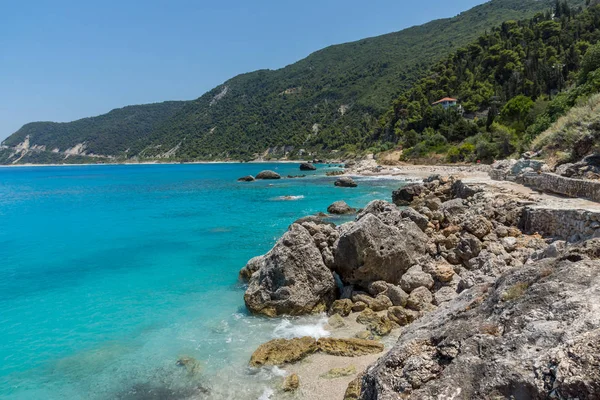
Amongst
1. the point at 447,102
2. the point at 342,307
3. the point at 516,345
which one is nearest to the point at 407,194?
the point at 342,307

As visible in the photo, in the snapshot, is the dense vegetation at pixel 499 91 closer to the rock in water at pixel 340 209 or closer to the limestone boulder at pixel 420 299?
the rock in water at pixel 340 209

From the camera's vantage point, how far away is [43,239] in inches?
1171

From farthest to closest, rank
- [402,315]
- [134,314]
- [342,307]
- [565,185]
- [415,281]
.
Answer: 1. [565,185]
2. [134,314]
3. [415,281]
4. [342,307]
5. [402,315]

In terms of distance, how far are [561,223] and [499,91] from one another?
277 feet

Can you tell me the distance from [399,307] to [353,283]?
2434 mm

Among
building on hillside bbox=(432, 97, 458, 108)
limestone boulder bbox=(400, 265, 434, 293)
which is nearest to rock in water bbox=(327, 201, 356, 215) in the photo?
limestone boulder bbox=(400, 265, 434, 293)

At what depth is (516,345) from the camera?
358cm

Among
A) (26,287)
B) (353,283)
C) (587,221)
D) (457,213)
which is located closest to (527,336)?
(353,283)

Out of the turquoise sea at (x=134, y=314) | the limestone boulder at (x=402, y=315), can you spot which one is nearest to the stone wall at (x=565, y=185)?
the limestone boulder at (x=402, y=315)

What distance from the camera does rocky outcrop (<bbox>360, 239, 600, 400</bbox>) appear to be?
3.11 meters

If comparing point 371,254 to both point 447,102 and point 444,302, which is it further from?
point 447,102

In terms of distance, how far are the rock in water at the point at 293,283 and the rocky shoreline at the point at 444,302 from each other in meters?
0.04

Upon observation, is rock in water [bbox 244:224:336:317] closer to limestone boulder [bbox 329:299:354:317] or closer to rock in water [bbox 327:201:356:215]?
limestone boulder [bbox 329:299:354:317]

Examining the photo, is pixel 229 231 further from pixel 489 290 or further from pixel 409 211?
pixel 489 290
